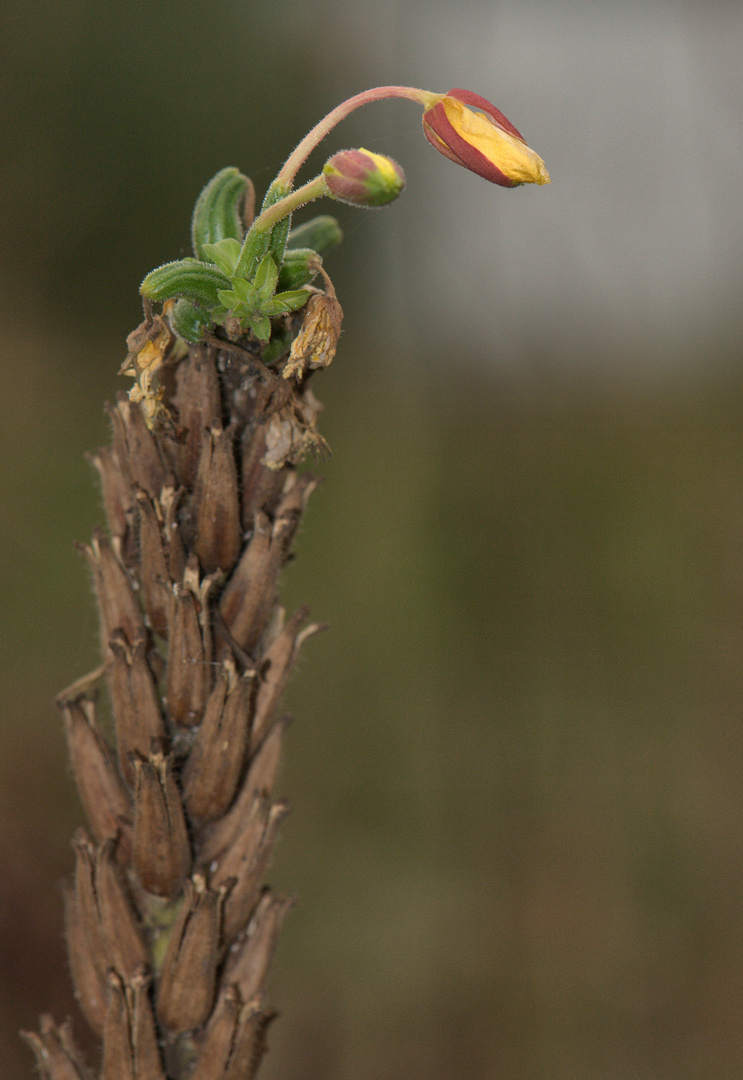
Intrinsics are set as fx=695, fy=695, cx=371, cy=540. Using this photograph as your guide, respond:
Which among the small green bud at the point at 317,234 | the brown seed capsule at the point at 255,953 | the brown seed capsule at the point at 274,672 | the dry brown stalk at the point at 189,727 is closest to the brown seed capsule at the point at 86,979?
the dry brown stalk at the point at 189,727

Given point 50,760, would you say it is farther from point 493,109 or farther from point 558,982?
point 493,109

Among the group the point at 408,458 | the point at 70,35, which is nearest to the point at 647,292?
the point at 408,458

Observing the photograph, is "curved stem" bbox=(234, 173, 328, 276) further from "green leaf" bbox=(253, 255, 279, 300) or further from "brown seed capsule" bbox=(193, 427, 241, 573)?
"brown seed capsule" bbox=(193, 427, 241, 573)

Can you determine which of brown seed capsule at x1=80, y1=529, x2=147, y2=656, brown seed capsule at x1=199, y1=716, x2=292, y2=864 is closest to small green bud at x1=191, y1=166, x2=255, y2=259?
brown seed capsule at x1=80, y1=529, x2=147, y2=656

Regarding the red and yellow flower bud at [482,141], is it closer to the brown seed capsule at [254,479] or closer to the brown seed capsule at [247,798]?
the brown seed capsule at [254,479]

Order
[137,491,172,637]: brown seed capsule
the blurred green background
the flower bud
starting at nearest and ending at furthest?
the flower bud, [137,491,172,637]: brown seed capsule, the blurred green background

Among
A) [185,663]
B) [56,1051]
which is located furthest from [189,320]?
[56,1051]

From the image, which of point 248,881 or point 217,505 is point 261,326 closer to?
point 217,505
